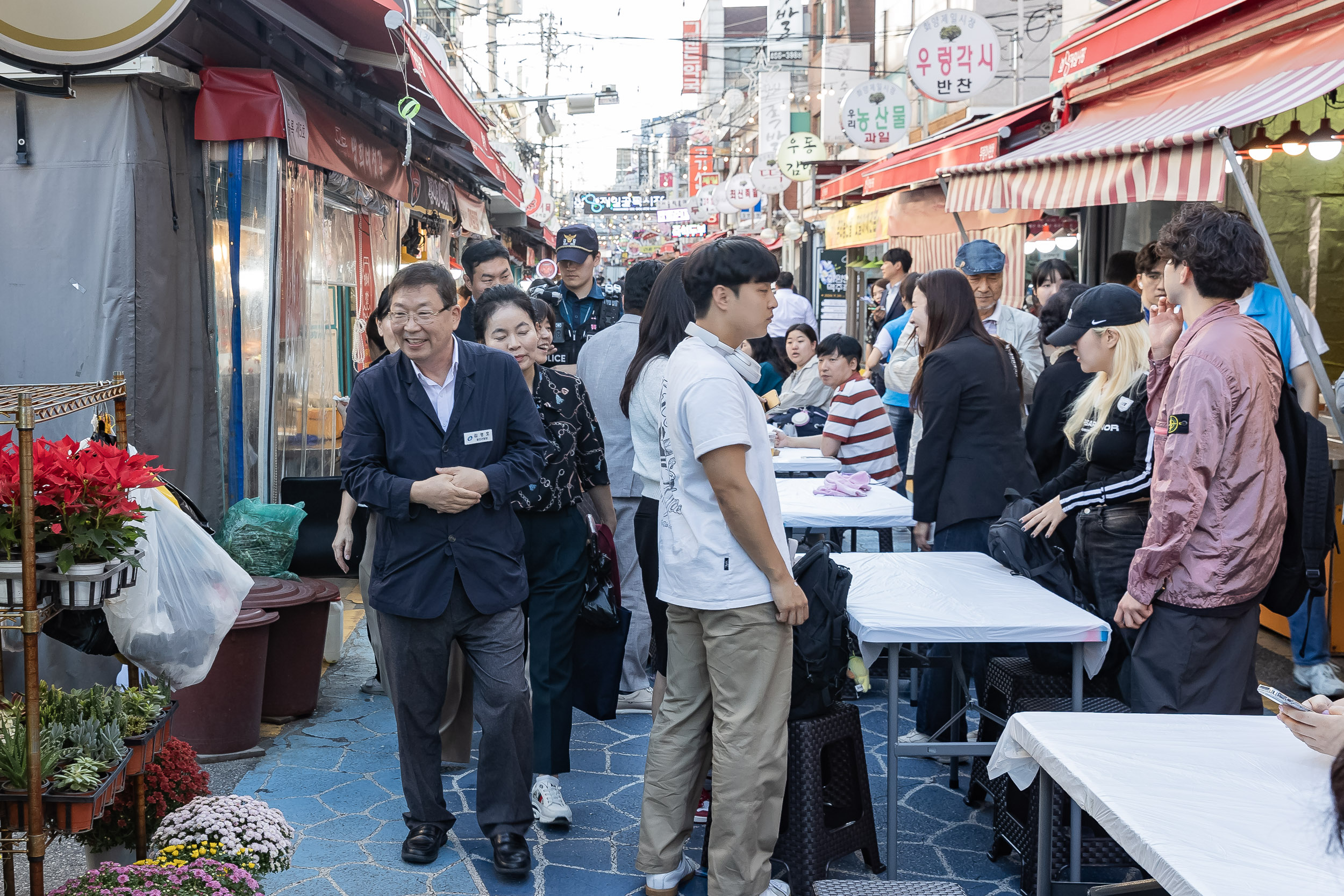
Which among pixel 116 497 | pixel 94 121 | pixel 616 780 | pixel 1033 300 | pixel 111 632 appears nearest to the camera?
pixel 116 497

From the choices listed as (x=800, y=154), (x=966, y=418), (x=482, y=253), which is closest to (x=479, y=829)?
(x=966, y=418)

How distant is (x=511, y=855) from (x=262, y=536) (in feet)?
7.83

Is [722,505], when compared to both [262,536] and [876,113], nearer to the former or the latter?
[262,536]

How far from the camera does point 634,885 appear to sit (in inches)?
149

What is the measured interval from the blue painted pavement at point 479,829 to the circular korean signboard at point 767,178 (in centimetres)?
2117

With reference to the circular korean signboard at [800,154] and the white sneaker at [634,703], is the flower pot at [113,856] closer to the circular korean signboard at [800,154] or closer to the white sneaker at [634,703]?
the white sneaker at [634,703]

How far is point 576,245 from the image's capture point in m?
6.47

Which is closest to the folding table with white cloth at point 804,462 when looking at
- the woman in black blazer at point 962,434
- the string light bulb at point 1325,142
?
the woman in black blazer at point 962,434

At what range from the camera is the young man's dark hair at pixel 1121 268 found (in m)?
7.46

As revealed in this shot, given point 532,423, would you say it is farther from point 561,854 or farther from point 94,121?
point 94,121

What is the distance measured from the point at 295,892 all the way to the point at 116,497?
171cm

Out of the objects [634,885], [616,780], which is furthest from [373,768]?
[634,885]

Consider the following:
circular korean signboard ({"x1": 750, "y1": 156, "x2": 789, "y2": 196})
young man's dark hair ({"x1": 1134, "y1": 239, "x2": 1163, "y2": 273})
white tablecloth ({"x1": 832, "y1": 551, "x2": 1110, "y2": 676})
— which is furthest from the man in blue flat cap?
circular korean signboard ({"x1": 750, "y1": 156, "x2": 789, "y2": 196})

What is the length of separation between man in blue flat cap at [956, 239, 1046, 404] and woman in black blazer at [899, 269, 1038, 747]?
1713mm
